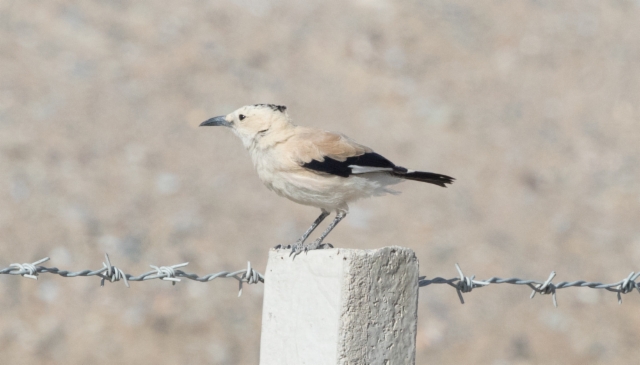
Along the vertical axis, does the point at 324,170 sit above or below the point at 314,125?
below

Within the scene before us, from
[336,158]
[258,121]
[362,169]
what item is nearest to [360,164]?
[362,169]

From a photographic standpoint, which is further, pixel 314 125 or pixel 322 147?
pixel 314 125

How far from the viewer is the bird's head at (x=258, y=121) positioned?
4.83 meters

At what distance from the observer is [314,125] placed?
12.8 metres

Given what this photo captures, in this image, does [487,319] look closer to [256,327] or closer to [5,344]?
[256,327]

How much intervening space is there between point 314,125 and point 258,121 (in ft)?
25.9

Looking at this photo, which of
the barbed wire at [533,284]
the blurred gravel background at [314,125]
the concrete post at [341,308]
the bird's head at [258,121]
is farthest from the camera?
the blurred gravel background at [314,125]

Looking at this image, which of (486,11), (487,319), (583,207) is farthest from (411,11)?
(487,319)

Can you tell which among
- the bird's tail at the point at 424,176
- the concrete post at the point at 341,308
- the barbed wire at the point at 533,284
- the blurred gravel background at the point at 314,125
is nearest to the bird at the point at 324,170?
the bird's tail at the point at 424,176

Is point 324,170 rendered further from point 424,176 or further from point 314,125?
point 314,125

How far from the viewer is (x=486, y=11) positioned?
16.2m

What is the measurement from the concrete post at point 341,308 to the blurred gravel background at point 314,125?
6.07m

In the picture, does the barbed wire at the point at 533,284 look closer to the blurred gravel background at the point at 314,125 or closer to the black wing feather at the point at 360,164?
the black wing feather at the point at 360,164

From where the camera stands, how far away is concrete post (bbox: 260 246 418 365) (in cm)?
298
